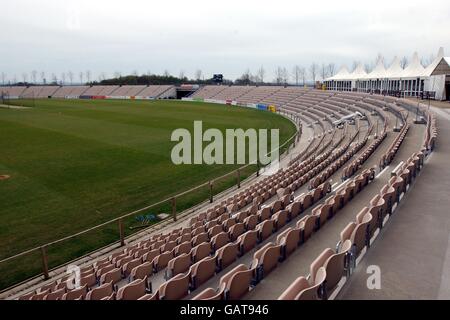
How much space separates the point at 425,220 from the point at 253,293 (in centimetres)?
479

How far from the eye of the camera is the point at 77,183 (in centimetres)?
1897

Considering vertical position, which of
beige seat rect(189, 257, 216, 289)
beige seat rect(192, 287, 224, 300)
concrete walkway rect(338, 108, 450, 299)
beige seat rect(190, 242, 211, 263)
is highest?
beige seat rect(192, 287, 224, 300)

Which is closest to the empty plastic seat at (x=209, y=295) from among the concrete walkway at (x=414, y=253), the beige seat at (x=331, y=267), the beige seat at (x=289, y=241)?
the beige seat at (x=331, y=267)

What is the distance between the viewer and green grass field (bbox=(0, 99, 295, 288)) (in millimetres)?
12461

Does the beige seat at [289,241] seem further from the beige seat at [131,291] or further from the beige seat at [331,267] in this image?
the beige seat at [131,291]

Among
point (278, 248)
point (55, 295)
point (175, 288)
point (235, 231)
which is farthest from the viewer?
point (235, 231)

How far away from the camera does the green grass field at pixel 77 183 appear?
491 inches

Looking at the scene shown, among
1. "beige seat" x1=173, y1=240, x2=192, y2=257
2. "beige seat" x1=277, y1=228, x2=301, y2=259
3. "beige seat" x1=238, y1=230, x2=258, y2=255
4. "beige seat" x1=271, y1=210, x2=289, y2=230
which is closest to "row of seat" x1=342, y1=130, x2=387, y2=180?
"beige seat" x1=271, y1=210, x2=289, y2=230

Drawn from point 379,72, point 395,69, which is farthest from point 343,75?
point 395,69

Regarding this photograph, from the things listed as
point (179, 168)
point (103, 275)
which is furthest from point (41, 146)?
point (103, 275)

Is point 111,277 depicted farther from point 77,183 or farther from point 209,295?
point 77,183

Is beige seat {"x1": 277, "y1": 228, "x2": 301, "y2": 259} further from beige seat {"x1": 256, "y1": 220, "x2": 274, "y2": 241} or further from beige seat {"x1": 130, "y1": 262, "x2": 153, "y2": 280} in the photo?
beige seat {"x1": 130, "y1": 262, "x2": 153, "y2": 280}
